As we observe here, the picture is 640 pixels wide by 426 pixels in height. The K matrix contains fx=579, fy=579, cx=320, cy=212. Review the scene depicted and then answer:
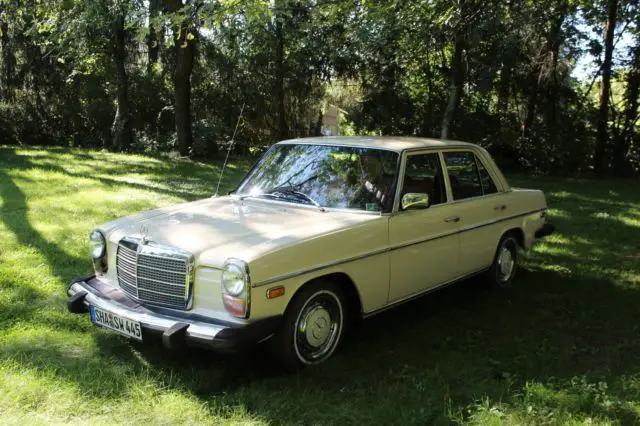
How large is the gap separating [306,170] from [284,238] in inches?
51.6

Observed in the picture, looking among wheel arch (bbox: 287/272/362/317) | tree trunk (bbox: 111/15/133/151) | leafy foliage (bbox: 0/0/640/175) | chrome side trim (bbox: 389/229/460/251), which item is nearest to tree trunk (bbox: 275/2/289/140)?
leafy foliage (bbox: 0/0/640/175)

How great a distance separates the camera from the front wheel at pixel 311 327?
156 inches

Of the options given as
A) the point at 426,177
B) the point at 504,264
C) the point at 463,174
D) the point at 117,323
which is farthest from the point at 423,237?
the point at 117,323

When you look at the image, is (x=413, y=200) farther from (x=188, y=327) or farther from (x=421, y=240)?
(x=188, y=327)

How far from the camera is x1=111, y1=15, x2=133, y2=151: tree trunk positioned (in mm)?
19969

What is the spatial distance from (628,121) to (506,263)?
A: 49.1ft

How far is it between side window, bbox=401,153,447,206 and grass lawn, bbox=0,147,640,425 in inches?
46.2

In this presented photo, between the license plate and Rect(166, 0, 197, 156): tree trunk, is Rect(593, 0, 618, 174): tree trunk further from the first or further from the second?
the license plate

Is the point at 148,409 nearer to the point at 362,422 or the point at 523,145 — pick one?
the point at 362,422

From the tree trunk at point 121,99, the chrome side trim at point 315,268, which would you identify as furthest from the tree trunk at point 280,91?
the chrome side trim at point 315,268

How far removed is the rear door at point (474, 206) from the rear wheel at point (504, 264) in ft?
0.66

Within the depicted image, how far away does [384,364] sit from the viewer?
4.38 m

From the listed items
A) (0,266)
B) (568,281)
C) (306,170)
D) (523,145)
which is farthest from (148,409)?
(523,145)

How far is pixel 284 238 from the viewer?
398 centimetres
